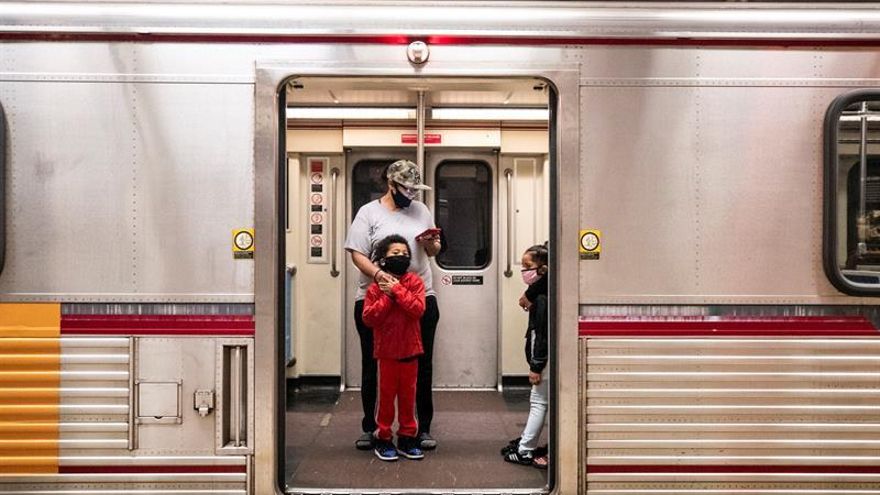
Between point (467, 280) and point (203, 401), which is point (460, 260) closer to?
point (467, 280)

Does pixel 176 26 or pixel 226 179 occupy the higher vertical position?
pixel 176 26

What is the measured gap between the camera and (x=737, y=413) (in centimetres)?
347

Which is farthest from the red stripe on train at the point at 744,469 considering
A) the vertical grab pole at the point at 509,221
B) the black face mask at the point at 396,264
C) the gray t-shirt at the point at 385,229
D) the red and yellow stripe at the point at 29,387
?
the vertical grab pole at the point at 509,221

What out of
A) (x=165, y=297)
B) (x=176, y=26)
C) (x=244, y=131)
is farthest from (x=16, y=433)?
(x=176, y=26)

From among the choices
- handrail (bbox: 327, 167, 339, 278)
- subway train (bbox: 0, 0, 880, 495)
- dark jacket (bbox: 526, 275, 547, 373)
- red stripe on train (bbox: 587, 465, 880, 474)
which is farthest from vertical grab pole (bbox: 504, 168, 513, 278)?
red stripe on train (bbox: 587, 465, 880, 474)

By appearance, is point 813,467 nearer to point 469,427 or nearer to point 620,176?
point 620,176

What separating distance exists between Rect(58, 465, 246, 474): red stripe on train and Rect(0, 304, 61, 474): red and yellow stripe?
92 millimetres

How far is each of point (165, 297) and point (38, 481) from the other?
1037 millimetres

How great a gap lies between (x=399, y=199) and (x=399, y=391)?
114 centimetres

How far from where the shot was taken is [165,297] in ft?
11.3

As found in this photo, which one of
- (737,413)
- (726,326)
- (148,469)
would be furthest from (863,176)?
(148,469)

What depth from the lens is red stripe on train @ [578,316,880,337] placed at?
11.4 ft

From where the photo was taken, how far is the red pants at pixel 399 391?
4.23 m

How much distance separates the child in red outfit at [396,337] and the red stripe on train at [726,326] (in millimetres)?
1079
